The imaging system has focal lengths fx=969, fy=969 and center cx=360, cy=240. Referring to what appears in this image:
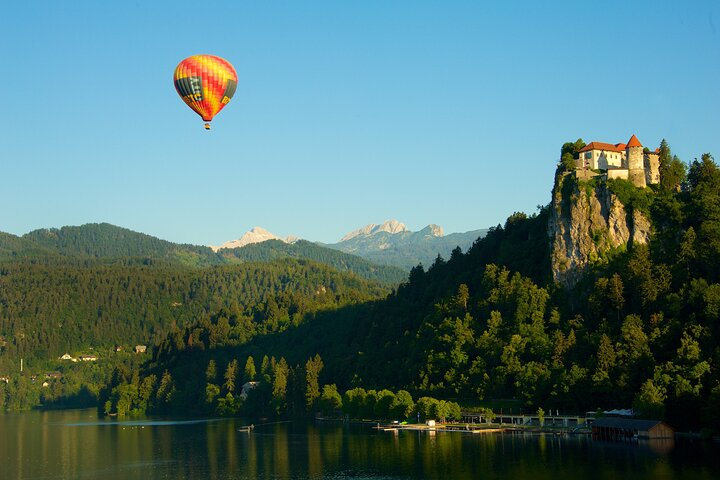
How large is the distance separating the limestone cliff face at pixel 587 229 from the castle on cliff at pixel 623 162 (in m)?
3.11

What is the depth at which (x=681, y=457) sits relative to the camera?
9775 cm

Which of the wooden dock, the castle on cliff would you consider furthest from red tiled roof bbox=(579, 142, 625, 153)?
the wooden dock

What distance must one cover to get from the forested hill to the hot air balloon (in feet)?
191

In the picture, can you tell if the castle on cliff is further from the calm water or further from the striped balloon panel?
the striped balloon panel

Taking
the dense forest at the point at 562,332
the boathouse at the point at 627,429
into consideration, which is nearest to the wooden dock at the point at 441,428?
the dense forest at the point at 562,332

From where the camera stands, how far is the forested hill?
122312mm

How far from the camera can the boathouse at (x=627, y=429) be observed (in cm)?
11350

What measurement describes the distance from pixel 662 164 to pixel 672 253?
1995 centimetres

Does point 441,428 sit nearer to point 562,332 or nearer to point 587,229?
point 562,332

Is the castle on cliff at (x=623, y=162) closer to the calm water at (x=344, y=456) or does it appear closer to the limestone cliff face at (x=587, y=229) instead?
the limestone cliff face at (x=587, y=229)

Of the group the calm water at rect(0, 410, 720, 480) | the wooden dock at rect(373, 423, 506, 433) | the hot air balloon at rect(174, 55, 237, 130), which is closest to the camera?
the calm water at rect(0, 410, 720, 480)

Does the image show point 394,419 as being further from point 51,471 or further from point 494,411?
point 51,471

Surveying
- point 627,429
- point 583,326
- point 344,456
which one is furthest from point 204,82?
point 583,326

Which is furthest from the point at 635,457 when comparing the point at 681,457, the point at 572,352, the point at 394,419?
the point at 394,419
